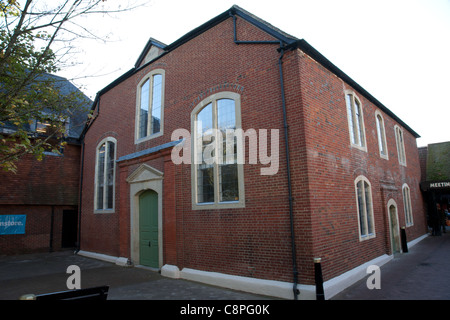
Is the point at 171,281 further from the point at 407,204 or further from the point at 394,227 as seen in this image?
the point at 407,204

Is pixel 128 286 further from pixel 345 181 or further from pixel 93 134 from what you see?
pixel 93 134

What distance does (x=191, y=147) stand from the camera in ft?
30.1

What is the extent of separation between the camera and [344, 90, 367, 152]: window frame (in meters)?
9.71

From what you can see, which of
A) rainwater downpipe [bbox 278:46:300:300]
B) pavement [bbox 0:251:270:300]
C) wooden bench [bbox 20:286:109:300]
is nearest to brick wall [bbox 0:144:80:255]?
pavement [bbox 0:251:270:300]

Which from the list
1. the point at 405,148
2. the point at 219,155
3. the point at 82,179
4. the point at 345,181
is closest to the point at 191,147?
the point at 219,155

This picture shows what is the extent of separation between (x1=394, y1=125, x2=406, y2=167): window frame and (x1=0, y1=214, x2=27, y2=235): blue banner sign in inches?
751

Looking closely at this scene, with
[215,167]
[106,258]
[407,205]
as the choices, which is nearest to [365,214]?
[215,167]

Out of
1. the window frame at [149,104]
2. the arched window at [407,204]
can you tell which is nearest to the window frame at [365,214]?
the arched window at [407,204]

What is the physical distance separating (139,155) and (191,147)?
9.01 ft

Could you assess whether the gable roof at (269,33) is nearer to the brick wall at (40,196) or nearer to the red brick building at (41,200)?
the red brick building at (41,200)

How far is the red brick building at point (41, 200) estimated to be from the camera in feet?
45.9

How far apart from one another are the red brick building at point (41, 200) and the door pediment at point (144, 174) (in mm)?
5947

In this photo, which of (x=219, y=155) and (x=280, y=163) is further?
(x=219, y=155)

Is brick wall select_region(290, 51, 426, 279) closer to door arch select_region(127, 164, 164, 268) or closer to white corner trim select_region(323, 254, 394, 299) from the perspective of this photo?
white corner trim select_region(323, 254, 394, 299)
